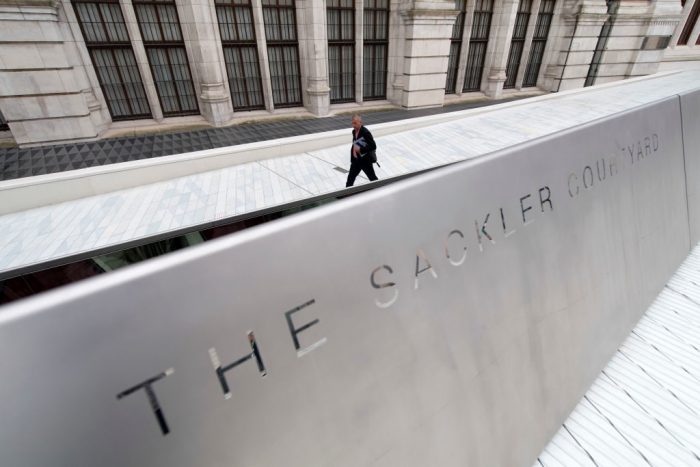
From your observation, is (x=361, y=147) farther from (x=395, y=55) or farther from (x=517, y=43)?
(x=517, y=43)

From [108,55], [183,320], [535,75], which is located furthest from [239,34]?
[535,75]

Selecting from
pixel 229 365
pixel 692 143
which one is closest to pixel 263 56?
pixel 692 143

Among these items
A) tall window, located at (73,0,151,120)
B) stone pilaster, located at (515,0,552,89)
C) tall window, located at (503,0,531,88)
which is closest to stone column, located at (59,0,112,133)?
tall window, located at (73,0,151,120)

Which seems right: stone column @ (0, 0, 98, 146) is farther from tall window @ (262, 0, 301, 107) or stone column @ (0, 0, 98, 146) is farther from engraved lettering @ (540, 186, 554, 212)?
engraved lettering @ (540, 186, 554, 212)

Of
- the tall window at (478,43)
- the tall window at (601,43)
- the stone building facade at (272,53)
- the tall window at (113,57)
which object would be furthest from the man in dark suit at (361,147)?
the tall window at (601,43)

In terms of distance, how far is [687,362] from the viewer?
11.4 feet

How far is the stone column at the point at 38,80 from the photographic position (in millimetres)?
8109

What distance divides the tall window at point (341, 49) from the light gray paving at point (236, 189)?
16.5ft

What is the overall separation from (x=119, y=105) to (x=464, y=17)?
14.4 meters

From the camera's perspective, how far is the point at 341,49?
13.0 meters

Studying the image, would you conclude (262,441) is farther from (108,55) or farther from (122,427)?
(108,55)

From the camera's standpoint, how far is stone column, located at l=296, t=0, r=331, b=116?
11.3 m

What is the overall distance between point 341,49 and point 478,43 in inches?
285

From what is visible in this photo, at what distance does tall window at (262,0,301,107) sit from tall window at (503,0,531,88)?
11.7m
